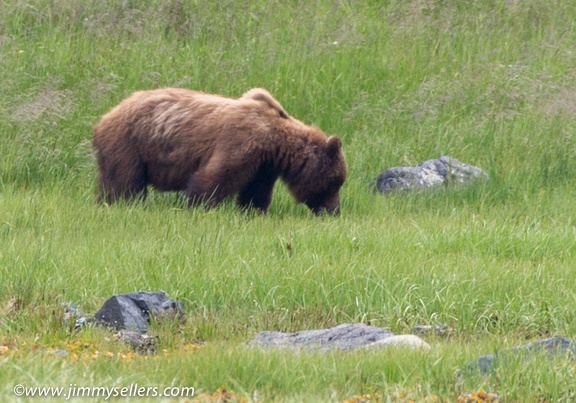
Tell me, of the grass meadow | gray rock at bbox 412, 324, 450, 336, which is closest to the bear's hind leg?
the grass meadow

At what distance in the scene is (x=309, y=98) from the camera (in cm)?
1352

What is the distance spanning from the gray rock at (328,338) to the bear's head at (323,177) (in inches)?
173

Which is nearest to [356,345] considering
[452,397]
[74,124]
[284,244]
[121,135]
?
[452,397]

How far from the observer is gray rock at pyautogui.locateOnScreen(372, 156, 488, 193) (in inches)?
438

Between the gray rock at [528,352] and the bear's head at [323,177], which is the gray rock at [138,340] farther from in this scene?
the bear's head at [323,177]

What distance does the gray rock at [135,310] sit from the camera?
20.4ft

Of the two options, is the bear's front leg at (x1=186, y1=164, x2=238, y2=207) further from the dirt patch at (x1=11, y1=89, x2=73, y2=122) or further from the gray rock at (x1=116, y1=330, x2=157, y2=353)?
the gray rock at (x1=116, y1=330, x2=157, y2=353)

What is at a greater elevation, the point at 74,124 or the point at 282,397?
the point at 282,397

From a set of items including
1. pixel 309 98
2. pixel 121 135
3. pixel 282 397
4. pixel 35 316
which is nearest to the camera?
pixel 282 397

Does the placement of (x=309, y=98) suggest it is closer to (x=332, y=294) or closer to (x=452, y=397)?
(x=332, y=294)

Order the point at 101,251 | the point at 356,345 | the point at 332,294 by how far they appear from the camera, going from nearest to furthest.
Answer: the point at 356,345, the point at 332,294, the point at 101,251

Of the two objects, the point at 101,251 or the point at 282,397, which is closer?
the point at 282,397

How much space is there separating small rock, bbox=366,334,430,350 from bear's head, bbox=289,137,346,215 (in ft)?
15.2

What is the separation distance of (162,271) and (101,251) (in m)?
0.76
